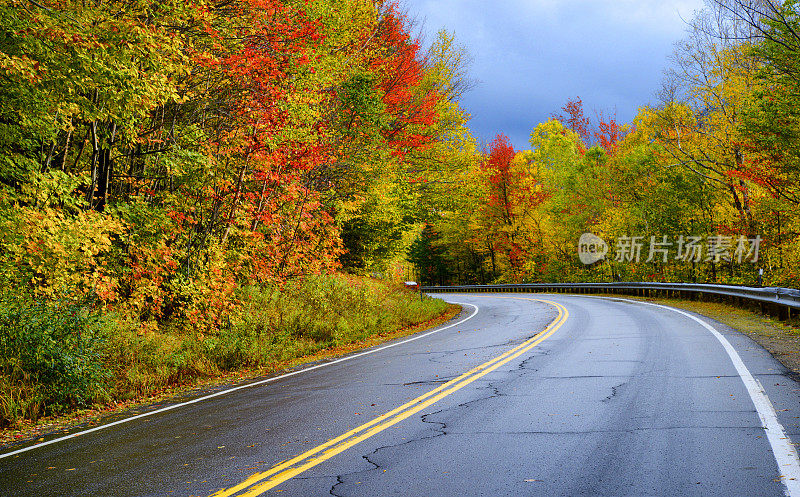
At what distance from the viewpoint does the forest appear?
332 inches

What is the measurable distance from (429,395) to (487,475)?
3.15 metres

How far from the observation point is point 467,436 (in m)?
5.56

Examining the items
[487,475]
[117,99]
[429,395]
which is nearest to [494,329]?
[429,395]

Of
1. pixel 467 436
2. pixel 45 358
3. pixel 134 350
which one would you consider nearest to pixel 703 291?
pixel 467 436

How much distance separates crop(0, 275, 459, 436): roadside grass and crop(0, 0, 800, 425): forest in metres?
0.04

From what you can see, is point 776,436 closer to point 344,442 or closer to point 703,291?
point 344,442

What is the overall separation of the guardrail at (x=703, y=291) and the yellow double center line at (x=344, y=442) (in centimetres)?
954

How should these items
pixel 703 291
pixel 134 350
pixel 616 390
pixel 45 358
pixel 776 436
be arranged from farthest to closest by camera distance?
pixel 703 291 → pixel 134 350 → pixel 45 358 → pixel 616 390 → pixel 776 436

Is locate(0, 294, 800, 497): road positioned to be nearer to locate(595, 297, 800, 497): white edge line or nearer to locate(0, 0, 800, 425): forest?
locate(595, 297, 800, 497): white edge line

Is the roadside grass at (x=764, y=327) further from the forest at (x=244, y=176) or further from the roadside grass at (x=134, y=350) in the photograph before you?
the roadside grass at (x=134, y=350)

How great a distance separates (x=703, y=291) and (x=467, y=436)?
1988cm

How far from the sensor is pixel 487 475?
4422mm

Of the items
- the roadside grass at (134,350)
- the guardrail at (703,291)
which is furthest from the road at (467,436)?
the guardrail at (703,291)

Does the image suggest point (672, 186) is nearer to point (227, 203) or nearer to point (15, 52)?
point (227, 203)
